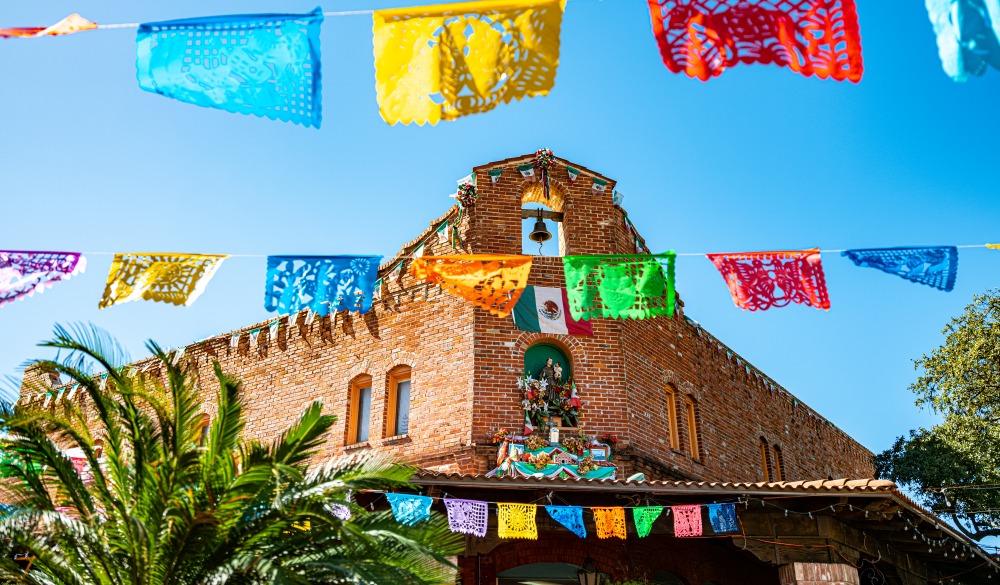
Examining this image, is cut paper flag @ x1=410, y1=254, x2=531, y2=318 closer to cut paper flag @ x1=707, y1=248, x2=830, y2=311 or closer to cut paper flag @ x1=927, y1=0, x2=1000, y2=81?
cut paper flag @ x1=707, y1=248, x2=830, y2=311

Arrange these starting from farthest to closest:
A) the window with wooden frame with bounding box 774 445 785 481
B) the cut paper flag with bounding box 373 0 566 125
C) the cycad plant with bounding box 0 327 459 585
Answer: the window with wooden frame with bounding box 774 445 785 481 → the cycad plant with bounding box 0 327 459 585 → the cut paper flag with bounding box 373 0 566 125

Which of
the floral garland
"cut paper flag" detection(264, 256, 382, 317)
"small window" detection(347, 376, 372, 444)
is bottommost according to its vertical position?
"small window" detection(347, 376, 372, 444)

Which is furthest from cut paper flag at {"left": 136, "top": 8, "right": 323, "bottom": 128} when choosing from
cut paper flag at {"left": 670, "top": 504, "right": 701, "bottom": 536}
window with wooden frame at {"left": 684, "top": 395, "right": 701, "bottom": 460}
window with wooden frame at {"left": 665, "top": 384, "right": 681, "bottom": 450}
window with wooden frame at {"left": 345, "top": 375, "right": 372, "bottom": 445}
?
window with wooden frame at {"left": 684, "top": 395, "right": 701, "bottom": 460}

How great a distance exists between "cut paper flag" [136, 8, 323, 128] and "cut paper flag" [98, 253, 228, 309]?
353 centimetres

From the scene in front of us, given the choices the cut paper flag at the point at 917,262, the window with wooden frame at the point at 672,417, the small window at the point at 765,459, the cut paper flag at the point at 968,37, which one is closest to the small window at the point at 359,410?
the window with wooden frame at the point at 672,417

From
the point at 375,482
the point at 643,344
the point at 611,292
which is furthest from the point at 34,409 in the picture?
the point at 643,344

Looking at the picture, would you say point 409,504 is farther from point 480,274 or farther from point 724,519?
point 724,519

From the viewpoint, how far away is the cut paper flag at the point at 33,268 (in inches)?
367

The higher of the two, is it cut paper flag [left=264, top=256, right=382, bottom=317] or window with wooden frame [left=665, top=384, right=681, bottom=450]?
cut paper flag [left=264, top=256, right=382, bottom=317]

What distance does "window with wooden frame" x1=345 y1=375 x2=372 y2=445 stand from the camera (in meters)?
14.3

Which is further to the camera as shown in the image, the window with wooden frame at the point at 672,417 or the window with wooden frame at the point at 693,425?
the window with wooden frame at the point at 693,425

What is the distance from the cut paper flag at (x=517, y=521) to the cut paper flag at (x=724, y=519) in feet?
7.41

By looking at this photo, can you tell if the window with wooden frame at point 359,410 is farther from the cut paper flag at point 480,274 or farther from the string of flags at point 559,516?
the cut paper flag at point 480,274

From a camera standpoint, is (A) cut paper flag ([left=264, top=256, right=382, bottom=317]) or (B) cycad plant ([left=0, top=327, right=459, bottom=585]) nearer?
(B) cycad plant ([left=0, top=327, right=459, bottom=585])
